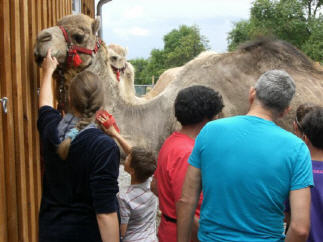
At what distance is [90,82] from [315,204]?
1.68 metres

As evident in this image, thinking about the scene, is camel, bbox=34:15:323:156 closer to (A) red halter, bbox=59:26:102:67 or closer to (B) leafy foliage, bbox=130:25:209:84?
(A) red halter, bbox=59:26:102:67

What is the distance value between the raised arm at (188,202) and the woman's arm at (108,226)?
0.41 m

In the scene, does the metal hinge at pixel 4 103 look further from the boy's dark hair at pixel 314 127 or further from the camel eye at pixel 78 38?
the boy's dark hair at pixel 314 127

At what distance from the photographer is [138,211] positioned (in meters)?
3.23

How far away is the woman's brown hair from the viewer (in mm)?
2549

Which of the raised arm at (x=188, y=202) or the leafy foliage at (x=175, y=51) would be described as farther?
the leafy foliage at (x=175, y=51)

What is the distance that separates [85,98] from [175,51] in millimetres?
52274

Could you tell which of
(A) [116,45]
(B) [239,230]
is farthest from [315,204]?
(A) [116,45]

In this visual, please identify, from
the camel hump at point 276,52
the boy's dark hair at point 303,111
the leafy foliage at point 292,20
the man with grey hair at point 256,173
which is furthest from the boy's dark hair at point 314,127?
the leafy foliage at point 292,20

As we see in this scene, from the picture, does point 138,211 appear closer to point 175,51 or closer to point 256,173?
point 256,173

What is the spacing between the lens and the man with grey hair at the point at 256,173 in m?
2.24

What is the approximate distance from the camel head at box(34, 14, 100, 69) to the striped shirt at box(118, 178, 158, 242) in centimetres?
157

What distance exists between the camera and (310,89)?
5613 mm

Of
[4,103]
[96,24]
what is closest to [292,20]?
[96,24]
